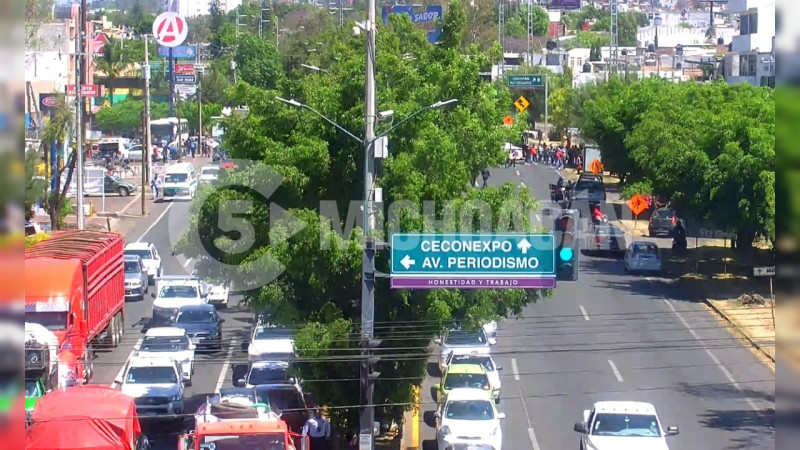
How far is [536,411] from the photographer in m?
22.0

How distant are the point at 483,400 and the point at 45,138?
2238 centimetres

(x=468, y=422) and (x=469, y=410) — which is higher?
(x=469, y=410)

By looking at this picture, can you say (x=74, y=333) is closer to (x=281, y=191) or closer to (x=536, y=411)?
(x=281, y=191)

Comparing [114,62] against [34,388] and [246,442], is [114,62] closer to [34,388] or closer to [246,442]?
[34,388]

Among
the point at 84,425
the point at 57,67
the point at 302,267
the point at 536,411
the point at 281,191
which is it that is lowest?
the point at 536,411

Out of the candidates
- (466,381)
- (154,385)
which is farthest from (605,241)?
(154,385)

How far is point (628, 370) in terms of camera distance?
24984 millimetres

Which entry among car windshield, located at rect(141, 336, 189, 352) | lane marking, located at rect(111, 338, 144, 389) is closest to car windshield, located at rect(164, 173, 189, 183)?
lane marking, located at rect(111, 338, 144, 389)

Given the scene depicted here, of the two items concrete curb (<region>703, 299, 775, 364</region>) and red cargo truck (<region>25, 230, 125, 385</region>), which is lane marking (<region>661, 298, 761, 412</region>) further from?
red cargo truck (<region>25, 230, 125, 385</region>)

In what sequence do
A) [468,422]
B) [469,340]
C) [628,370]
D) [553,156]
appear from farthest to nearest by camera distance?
[553,156], [469,340], [628,370], [468,422]

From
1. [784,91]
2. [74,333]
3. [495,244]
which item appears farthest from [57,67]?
[784,91]

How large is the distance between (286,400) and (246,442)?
4.68 meters

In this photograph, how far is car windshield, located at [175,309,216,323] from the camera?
26781 mm

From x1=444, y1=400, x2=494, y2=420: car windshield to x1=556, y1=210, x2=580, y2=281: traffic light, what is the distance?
5.54 meters
